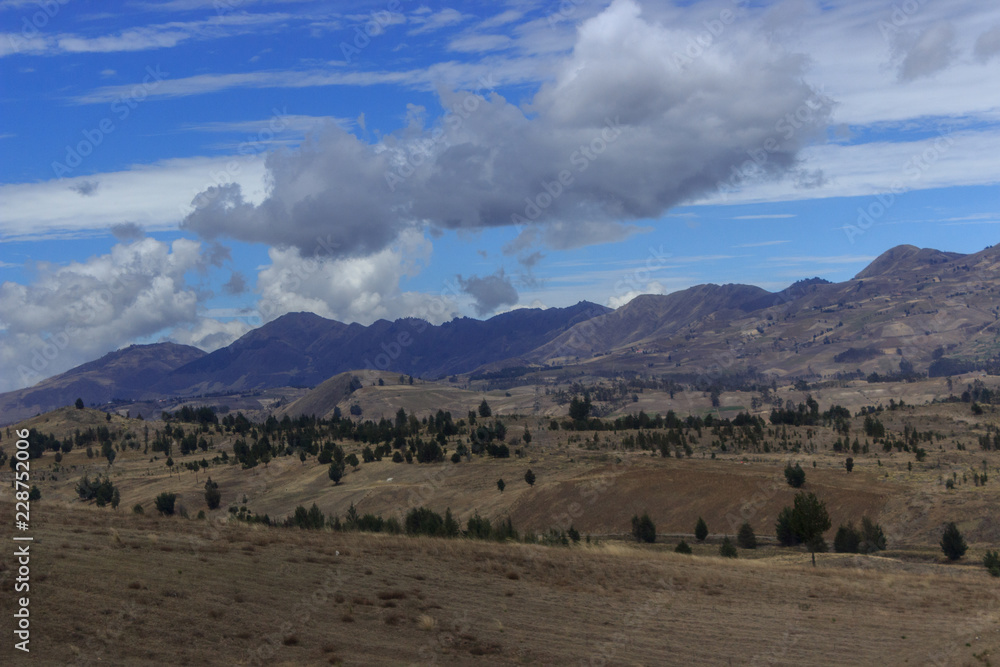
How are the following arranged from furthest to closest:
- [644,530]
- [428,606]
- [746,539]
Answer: [644,530] < [746,539] < [428,606]

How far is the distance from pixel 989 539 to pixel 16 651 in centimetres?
6929

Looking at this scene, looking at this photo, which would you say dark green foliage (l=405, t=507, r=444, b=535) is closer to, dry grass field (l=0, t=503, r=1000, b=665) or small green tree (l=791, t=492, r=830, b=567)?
dry grass field (l=0, t=503, r=1000, b=665)

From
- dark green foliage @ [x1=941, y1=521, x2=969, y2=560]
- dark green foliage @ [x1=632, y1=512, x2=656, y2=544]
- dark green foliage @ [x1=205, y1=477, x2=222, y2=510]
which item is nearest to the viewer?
dark green foliage @ [x1=941, y1=521, x2=969, y2=560]

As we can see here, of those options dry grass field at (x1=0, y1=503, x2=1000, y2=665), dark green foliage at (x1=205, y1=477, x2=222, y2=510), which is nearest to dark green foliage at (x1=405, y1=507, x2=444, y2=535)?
Answer: dry grass field at (x1=0, y1=503, x2=1000, y2=665)

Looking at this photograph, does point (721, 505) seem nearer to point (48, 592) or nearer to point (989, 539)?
point (989, 539)

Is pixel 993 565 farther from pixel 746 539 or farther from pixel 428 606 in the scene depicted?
pixel 428 606

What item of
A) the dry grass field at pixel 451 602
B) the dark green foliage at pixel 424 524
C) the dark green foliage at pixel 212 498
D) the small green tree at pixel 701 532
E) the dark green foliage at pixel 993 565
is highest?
the dry grass field at pixel 451 602

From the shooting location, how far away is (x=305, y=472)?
122m

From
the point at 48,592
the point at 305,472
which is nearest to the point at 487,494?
the point at 305,472

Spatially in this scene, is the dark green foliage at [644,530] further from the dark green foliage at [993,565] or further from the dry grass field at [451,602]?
the dark green foliage at [993,565]

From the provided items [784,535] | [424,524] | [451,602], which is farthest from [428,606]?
[784,535]

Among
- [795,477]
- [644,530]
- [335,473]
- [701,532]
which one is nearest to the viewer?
[701,532]

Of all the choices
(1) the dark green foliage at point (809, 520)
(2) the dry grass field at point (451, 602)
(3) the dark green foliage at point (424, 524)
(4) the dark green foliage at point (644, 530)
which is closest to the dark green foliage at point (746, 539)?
(2) the dry grass field at point (451, 602)

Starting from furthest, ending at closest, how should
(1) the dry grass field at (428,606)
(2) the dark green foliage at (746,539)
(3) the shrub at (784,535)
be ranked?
(2) the dark green foliage at (746,539), (3) the shrub at (784,535), (1) the dry grass field at (428,606)
